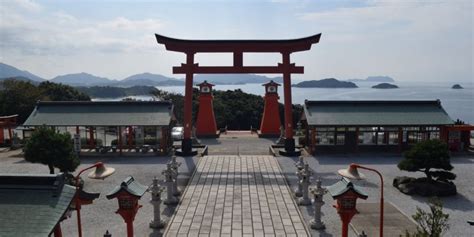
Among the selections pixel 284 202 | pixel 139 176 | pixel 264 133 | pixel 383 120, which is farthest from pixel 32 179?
pixel 264 133

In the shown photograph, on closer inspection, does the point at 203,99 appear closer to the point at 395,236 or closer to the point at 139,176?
the point at 139,176

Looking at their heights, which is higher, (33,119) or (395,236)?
(33,119)

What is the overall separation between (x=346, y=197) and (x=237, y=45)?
1399 centimetres

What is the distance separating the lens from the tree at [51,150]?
609 inches

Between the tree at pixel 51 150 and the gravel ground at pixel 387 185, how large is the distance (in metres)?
9.15

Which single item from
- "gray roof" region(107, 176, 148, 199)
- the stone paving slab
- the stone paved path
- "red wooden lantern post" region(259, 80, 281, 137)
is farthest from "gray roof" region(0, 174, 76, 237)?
"red wooden lantern post" region(259, 80, 281, 137)

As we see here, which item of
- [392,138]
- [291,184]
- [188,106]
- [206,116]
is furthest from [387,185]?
[206,116]

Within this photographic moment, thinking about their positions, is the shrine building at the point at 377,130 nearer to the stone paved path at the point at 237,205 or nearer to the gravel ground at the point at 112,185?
the stone paved path at the point at 237,205

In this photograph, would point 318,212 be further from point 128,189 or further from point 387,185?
point 387,185

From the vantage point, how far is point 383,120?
76.8 ft

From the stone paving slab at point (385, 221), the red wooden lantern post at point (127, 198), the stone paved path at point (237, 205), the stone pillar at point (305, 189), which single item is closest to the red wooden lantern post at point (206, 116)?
the stone paved path at point (237, 205)

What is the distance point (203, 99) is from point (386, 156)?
1414 centimetres

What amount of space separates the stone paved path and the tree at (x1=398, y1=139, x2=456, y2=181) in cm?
503

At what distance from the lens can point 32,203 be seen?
7066 mm
